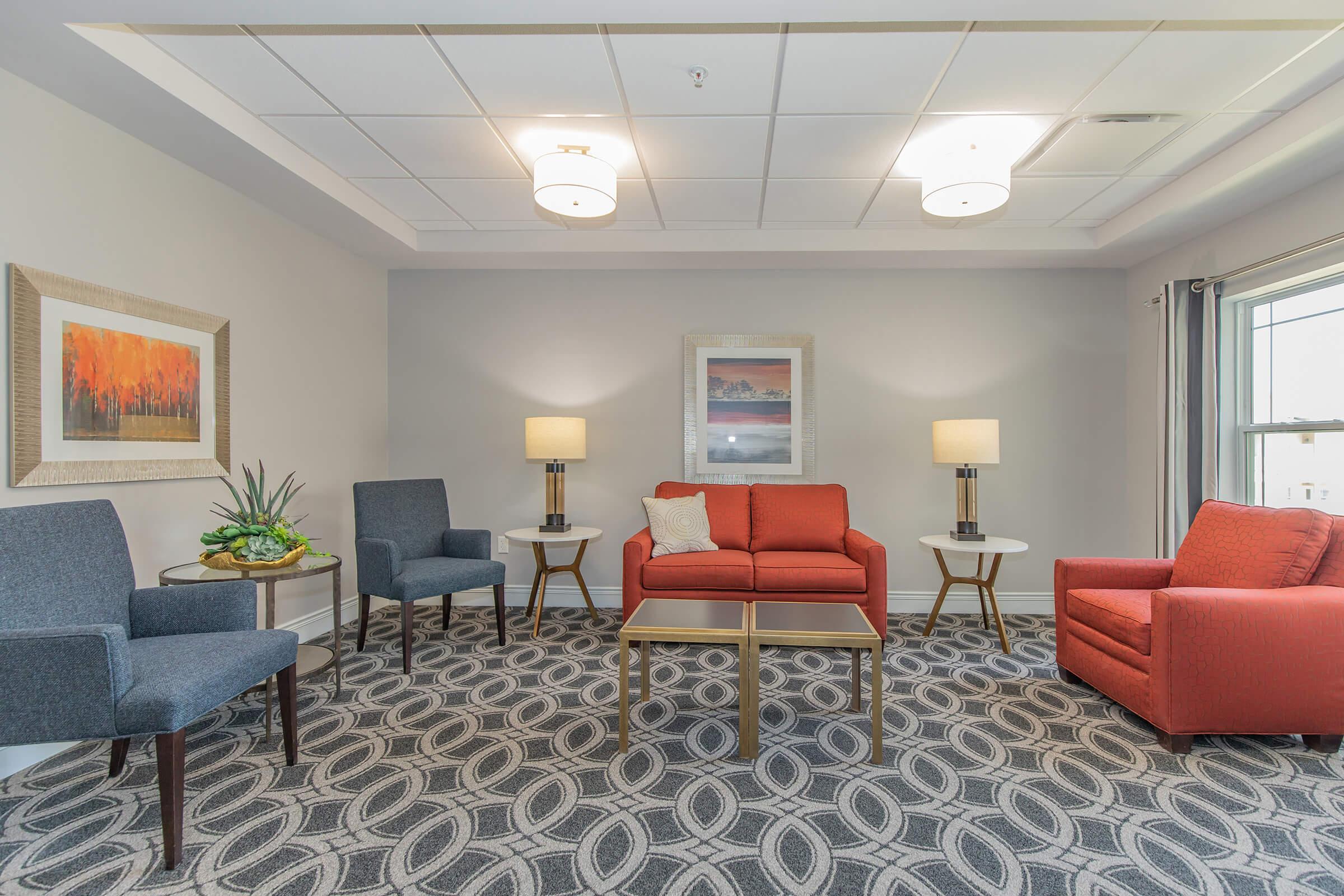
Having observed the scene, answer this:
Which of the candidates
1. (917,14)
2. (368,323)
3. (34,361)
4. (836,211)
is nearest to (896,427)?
(836,211)

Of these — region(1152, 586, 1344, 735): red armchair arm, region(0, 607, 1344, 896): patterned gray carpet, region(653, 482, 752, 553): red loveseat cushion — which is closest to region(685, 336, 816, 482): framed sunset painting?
region(653, 482, 752, 553): red loveseat cushion

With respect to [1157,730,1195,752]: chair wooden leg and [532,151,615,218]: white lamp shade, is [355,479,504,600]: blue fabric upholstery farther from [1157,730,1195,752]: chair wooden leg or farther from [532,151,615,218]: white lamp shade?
[1157,730,1195,752]: chair wooden leg

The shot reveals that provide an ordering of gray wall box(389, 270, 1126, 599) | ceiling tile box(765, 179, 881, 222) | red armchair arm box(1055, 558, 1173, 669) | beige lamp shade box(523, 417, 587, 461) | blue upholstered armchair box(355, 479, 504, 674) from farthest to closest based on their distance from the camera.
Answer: gray wall box(389, 270, 1126, 599), beige lamp shade box(523, 417, 587, 461), ceiling tile box(765, 179, 881, 222), blue upholstered armchair box(355, 479, 504, 674), red armchair arm box(1055, 558, 1173, 669)

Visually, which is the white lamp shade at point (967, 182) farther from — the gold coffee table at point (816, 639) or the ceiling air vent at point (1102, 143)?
the gold coffee table at point (816, 639)

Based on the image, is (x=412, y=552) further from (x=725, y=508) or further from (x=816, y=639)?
(x=816, y=639)

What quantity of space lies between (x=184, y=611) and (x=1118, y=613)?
367cm

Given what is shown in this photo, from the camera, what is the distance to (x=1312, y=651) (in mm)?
2232

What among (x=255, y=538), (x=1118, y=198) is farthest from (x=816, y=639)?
(x=1118, y=198)

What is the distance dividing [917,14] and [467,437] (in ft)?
12.5

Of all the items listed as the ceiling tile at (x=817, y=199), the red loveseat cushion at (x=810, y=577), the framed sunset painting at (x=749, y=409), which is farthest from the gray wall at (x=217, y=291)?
the ceiling tile at (x=817, y=199)

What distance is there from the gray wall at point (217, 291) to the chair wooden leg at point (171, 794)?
88 cm

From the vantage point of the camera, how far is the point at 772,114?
268 centimetres

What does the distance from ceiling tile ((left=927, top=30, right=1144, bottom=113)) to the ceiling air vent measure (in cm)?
27

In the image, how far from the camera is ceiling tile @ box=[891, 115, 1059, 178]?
2.74 m
